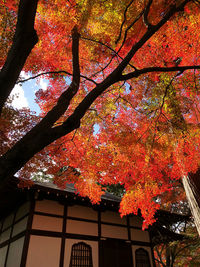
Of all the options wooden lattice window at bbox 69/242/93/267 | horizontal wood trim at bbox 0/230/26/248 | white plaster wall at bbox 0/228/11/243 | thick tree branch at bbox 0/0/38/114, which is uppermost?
thick tree branch at bbox 0/0/38/114

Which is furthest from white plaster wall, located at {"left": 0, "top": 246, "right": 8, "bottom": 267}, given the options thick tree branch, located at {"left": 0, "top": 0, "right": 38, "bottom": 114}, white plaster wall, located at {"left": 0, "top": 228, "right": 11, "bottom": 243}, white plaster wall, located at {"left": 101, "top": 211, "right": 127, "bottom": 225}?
thick tree branch, located at {"left": 0, "top": 0, "right": 38, "bottom": 114}

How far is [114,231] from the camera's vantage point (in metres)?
9.59

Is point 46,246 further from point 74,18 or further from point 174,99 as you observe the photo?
point 74,18

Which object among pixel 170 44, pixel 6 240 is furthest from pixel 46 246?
pixel 170 44

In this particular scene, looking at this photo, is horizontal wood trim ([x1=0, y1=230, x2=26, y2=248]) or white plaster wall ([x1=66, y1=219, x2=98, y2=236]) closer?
horizontal wood trim ([x1=0, y1=230, x2=26, y2=248])

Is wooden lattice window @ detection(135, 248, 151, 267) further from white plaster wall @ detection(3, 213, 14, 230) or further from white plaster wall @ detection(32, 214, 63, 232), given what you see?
white plaster wall @ detection(3, 213, 14, 230)

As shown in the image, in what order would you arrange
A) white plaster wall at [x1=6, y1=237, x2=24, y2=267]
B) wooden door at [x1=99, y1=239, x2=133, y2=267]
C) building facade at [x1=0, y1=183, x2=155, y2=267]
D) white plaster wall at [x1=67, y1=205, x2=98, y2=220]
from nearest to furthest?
white plaster wall at [x1=6, y1=237, x2=24, y2=267], building facade at [x1=0, y1=183, x2=155, y2=267], wooden door at [x1=99, y1=239, x2=133, y2=267], white plaster wall at [x1=67, y1=205, x2=98, y2=220]

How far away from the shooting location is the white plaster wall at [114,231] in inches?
365

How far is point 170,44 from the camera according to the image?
891 cm

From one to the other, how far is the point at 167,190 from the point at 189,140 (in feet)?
30.4

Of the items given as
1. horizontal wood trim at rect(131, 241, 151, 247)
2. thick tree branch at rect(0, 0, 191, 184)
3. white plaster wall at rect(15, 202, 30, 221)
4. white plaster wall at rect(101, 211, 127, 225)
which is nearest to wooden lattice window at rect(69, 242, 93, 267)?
white plaster wall at rect(101, 211, 127, 225)

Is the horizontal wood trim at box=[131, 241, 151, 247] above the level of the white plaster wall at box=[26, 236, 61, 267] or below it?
above

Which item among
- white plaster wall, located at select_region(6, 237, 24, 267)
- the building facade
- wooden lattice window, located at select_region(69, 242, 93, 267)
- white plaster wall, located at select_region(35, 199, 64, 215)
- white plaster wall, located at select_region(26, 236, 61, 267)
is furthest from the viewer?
white plaster wall, located at select_region(35, 199, 64, 215)

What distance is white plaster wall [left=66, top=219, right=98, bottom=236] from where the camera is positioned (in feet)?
27.4
